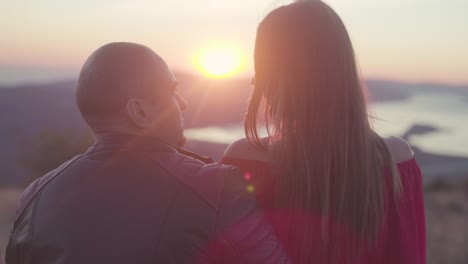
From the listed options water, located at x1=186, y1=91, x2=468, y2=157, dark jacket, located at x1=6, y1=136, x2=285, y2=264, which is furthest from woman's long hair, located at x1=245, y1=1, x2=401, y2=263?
water, located at x1=186, y1=91, x2=468, y2=157

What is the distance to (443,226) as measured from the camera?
11789 mm

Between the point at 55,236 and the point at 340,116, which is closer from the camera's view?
the point at 55,236

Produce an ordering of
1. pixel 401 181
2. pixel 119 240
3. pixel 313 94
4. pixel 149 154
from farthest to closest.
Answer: pixel 401 181 → pixel 313 94 → pixel 149 154 → pixel 119 240

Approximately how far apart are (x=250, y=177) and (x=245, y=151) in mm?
91

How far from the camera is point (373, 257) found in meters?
2.07

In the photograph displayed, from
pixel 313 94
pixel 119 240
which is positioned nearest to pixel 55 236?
pixel 119 240

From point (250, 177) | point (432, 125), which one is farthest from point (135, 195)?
point (432, 125)

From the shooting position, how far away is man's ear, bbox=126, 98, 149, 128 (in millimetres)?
1750

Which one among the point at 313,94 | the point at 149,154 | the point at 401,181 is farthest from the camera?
the point at 401,181

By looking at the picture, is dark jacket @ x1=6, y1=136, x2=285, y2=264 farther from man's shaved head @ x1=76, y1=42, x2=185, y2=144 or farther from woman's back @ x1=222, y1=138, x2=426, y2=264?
woman's back @ x1=222, y1=138, x2=426, y2=264

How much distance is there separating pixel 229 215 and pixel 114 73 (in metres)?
0.53

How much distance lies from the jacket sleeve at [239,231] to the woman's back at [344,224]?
0.29 m

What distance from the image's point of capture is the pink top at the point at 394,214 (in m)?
2.02

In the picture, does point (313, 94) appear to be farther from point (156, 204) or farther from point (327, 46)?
point (156, 204)
